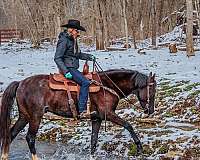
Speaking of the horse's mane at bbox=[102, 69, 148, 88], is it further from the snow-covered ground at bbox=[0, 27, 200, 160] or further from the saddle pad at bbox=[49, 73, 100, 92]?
the snow-covered ground at bbox=[0, 27, 200, 160]

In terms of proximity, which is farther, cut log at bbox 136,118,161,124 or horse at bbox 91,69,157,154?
cut log at bbox 136,118,161,124

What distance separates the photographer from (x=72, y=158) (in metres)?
9.38

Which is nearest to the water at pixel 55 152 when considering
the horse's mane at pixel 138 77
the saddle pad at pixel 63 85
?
the saddle pad at pixel 63 85

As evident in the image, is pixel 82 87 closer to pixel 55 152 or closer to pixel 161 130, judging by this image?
pixel 55 152

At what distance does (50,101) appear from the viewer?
8.95 meters

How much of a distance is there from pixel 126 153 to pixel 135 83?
4.87 ft

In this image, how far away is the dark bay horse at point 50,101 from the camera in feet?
29.2

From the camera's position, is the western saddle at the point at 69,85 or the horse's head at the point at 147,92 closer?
the western saddle at the point at 69,85

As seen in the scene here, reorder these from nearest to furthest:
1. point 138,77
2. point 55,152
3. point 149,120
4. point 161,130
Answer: point 138,77 < point 55,152 < point 161,130 < point 149,120

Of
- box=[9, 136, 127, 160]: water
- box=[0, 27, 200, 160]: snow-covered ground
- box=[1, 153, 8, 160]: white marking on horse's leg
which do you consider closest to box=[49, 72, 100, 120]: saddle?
box=[9, 136, 127, 160]: water

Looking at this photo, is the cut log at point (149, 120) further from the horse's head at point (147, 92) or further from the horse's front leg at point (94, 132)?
the horse's front leg at point (94, 132)

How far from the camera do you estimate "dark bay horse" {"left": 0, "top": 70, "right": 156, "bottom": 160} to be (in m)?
8.89

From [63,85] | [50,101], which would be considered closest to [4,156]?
[50,101]

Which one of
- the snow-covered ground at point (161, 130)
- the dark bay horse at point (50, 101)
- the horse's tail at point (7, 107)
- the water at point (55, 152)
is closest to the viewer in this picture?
the dark bay horse at point (50, 101)
